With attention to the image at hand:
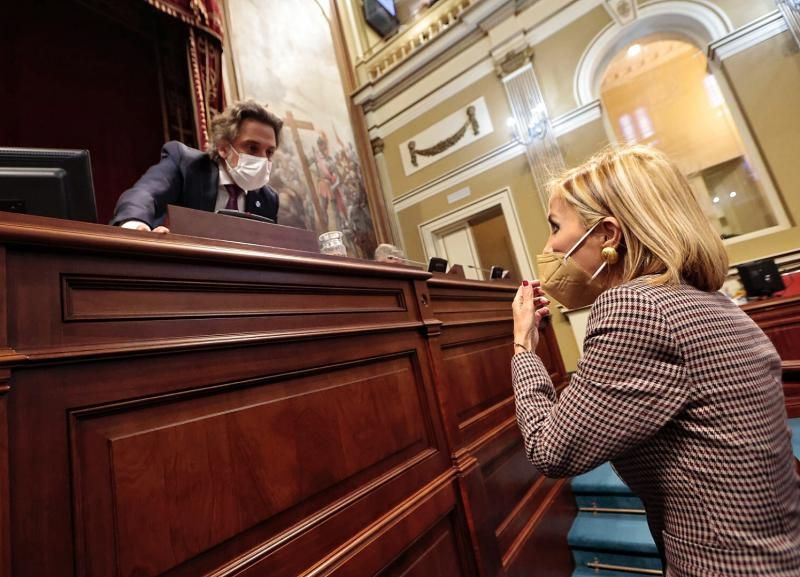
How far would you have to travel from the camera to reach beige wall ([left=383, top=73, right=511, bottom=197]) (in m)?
5.58

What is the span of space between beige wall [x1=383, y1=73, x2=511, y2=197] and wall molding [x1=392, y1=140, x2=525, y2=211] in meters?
0.09

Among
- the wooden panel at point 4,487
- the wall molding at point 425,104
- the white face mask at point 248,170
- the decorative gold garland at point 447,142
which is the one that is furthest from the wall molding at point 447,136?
the wooden panel at point 4,487

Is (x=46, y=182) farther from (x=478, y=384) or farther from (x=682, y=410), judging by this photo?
(x=478, y=384)

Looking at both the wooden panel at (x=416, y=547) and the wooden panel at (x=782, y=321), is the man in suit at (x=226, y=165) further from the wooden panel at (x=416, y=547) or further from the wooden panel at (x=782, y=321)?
the wooden panel at (x=782, y=321)

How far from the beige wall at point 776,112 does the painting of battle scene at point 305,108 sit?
4.43 meters

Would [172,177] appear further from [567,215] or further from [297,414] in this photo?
[567,215]

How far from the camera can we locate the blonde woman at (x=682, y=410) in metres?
0.73

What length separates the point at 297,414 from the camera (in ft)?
3.05

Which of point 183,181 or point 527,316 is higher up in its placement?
point 183,181

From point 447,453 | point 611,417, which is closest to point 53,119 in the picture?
point 447,453

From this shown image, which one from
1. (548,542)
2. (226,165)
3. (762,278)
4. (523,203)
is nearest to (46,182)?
(226,165)

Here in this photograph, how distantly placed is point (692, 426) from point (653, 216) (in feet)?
1.39

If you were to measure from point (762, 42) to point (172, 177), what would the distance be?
5.35 metres

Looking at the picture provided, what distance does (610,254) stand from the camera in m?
0.93
